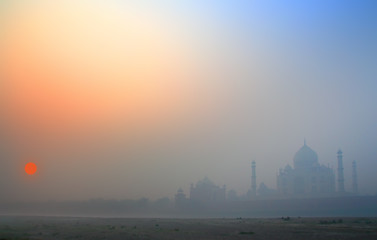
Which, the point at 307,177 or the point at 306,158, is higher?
the point at 306,158

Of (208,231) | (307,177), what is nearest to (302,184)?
(307,177)

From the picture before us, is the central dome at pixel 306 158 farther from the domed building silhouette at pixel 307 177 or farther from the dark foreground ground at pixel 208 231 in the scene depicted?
the dark foreground ground at pixel 208 231

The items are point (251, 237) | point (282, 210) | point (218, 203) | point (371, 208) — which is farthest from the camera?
point (218, 203)

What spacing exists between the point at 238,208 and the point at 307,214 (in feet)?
51.9

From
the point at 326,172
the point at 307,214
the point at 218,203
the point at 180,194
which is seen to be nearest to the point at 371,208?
the point at 307,214

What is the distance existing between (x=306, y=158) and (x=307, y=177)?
4.30 metres

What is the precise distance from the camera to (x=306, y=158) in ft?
343

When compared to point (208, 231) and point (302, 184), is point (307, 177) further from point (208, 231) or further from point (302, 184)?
point (208, 231)

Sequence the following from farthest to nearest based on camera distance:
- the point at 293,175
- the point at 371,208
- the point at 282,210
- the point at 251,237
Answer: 1. the point at 293,175
2. the point at 282,210
3. the point at 371,208
4. the point at 251,237

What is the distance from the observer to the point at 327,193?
9875 cm

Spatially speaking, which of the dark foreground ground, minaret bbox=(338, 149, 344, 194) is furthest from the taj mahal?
the dark foreground ground

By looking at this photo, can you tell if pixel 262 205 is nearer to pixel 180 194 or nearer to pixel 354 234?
pixel 180 194

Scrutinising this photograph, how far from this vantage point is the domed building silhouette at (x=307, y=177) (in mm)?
102562

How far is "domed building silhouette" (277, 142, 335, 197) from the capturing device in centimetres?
10256
